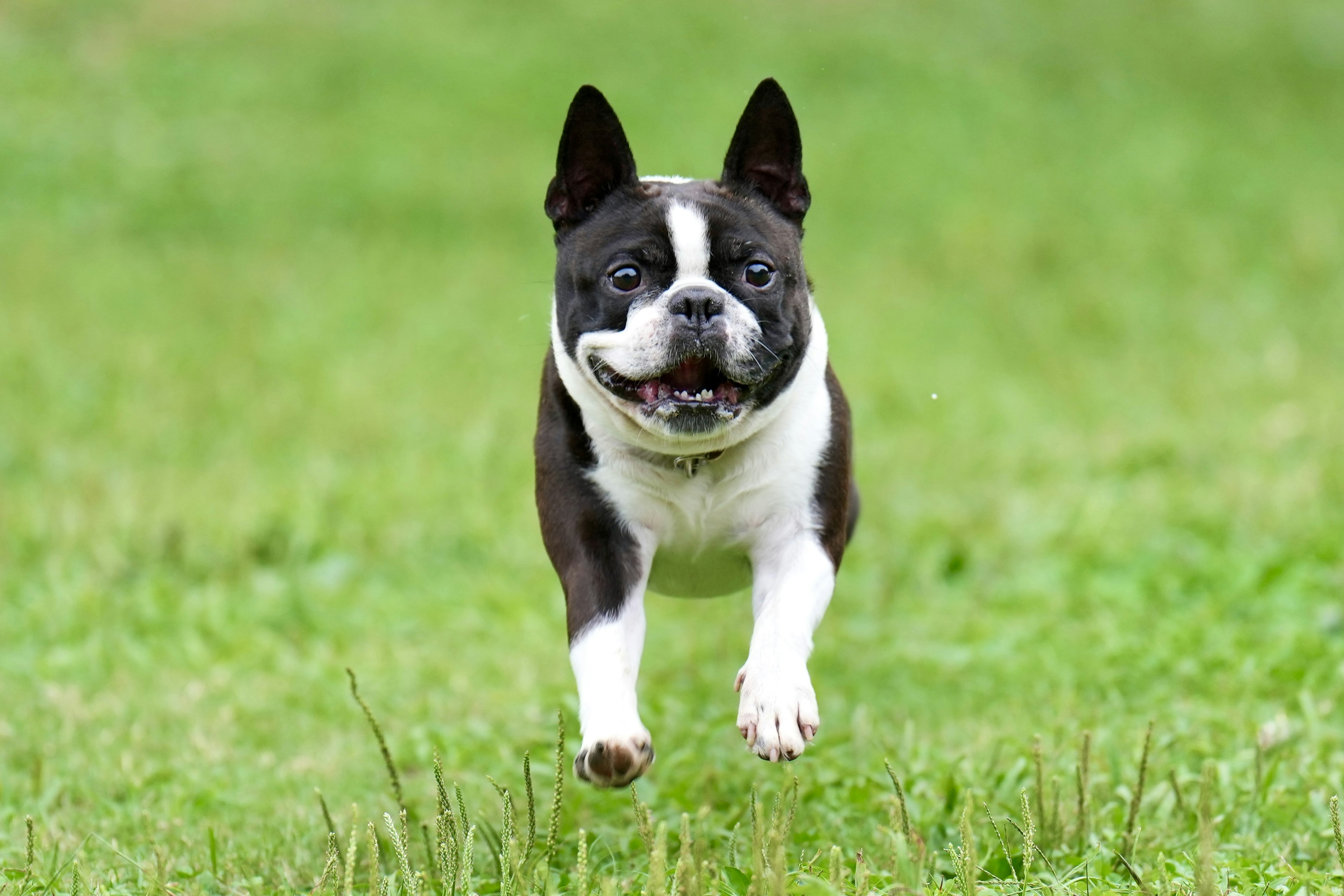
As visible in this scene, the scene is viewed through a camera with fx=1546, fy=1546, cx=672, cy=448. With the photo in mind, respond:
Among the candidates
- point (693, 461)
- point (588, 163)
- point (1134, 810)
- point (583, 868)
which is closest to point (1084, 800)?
point (1134, 810)

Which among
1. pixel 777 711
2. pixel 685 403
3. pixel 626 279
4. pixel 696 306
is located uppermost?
pixel 626 279

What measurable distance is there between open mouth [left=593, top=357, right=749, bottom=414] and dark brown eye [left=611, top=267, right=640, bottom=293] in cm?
19

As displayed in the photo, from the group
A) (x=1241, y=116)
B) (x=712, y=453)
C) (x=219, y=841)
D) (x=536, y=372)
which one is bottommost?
(x=219, y=841)

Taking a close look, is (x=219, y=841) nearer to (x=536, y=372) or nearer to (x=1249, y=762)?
(x=1249, y=762)

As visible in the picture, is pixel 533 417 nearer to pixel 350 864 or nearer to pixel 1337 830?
pixel 350 864

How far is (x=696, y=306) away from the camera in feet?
12.0

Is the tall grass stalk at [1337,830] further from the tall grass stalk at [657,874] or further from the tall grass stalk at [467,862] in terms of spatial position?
the tall grass stalk at [467,862]

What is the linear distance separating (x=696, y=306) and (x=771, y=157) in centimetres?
64

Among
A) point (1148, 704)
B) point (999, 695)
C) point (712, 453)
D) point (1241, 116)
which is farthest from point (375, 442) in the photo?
point (1241, 116)

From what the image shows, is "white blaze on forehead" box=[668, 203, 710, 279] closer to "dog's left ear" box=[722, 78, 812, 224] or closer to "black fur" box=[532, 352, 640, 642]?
"dog's left ear" box=[722, 78, 812, 224]

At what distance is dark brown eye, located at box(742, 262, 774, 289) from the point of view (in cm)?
383

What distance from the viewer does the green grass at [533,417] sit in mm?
4809

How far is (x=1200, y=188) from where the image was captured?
1639 centimetres

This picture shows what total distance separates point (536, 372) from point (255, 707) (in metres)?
5.63
